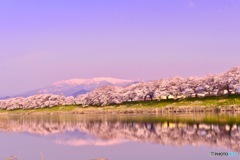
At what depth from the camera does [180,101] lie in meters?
117

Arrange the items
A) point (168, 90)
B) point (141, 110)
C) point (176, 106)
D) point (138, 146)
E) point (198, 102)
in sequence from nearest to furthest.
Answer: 1. point (138, 146)
2. point (198, 102)
3. point (176, 106)
4. point (141, 110)
5. point (168, 90)

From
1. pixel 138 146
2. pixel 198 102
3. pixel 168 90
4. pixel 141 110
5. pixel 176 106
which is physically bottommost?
pixel 138 146

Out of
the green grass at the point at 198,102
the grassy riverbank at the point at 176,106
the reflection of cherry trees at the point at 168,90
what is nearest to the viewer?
the grassy riverbank at the point at 176,106

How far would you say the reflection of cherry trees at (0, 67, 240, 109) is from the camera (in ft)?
372

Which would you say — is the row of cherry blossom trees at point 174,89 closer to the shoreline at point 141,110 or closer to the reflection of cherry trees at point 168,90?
the reflection of cherry trees at point 168,90

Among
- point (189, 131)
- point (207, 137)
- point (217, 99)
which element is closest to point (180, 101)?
point (217, 99)

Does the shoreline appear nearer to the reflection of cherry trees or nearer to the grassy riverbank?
the grassy riverbank

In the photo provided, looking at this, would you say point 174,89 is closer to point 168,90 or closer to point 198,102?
point 168,90

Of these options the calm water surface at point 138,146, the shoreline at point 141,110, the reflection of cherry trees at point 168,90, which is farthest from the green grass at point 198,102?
the calm water surface at point 138,146

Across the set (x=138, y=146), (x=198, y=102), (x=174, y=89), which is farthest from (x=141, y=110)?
(x=138, y=146)

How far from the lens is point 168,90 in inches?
5162

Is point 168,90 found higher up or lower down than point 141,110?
higher up

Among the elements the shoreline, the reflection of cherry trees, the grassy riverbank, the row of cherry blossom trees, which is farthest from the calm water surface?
the reflection of cherry trees

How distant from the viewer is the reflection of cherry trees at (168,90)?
113238 mm
